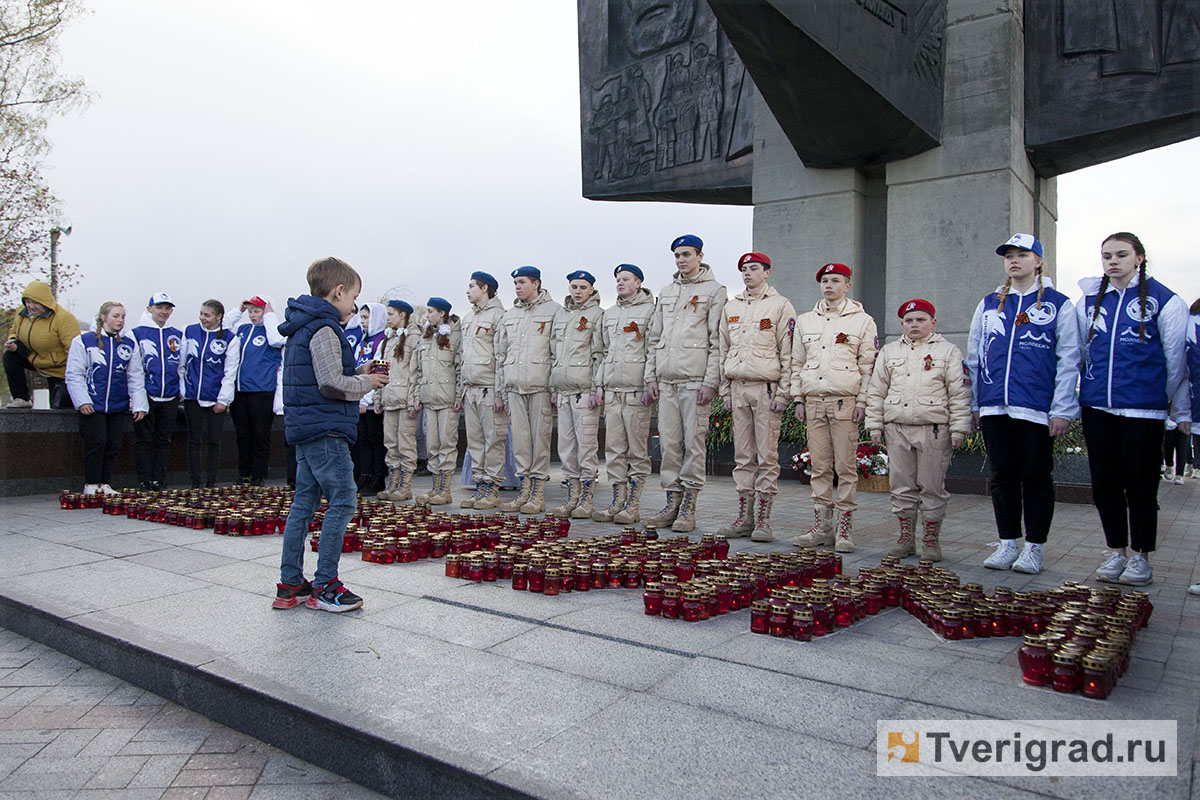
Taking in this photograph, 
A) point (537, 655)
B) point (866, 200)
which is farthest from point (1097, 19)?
point (537, 655)

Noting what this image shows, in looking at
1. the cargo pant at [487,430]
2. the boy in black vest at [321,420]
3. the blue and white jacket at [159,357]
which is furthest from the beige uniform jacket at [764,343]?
the blue and white jacket at [159,357]

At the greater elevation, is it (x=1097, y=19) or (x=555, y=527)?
(x=1097, y=19)

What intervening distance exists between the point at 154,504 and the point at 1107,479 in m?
7.75

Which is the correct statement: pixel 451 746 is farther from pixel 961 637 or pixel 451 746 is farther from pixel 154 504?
pixel 154 504

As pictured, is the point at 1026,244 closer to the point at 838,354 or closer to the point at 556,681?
the point at 838,354

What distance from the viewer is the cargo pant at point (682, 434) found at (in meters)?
6.94

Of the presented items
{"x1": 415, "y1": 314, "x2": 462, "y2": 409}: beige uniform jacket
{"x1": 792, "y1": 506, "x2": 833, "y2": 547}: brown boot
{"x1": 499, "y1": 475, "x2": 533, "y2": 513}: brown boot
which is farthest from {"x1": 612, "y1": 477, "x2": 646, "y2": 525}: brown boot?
{"x1": 415, "y1": 314, "x2": 462, "y2": 409}: beige uniform jacket

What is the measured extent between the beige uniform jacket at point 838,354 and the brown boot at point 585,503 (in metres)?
2.40

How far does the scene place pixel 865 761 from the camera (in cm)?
230

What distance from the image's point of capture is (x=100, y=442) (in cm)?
876

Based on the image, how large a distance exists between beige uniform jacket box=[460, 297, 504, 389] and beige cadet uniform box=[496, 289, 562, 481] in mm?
362

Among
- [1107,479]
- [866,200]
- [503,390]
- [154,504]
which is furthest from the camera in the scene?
[866,200]

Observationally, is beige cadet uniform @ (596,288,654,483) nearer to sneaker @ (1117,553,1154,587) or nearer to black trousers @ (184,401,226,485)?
sneaker @ (1117,553,1154,587)

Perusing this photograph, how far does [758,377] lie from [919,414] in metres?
1.29
